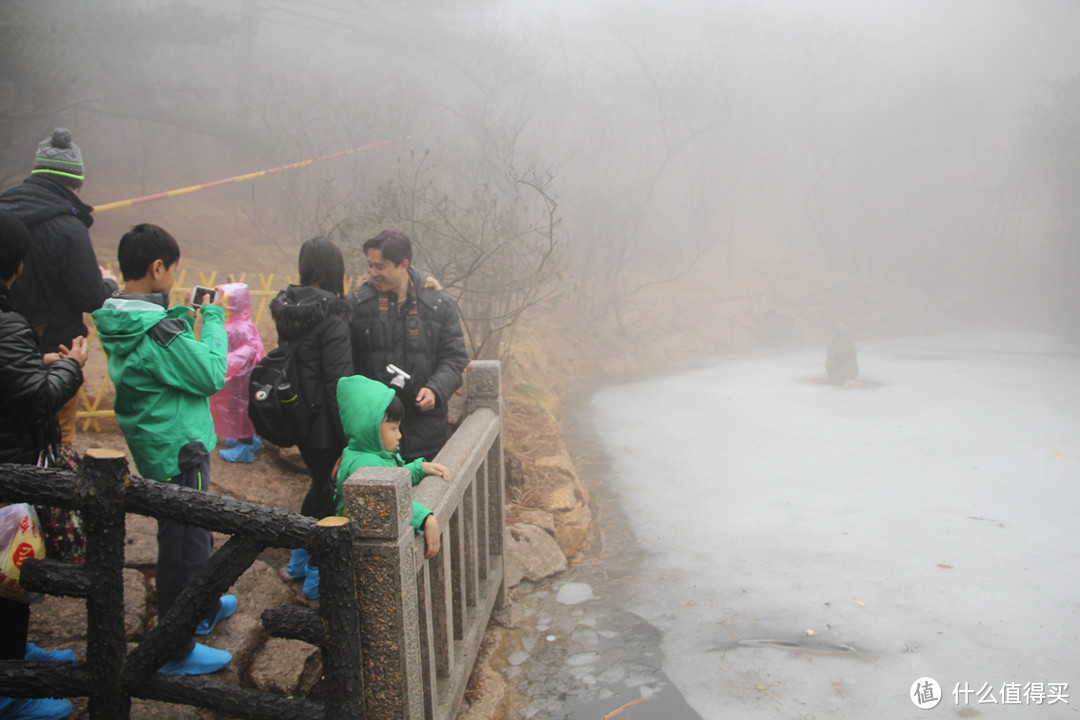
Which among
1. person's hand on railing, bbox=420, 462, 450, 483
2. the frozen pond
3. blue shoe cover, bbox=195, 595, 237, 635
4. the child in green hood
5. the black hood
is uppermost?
the black hood

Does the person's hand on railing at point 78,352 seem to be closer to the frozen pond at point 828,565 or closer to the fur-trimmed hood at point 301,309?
the fur-trimmed hood at point 301,309

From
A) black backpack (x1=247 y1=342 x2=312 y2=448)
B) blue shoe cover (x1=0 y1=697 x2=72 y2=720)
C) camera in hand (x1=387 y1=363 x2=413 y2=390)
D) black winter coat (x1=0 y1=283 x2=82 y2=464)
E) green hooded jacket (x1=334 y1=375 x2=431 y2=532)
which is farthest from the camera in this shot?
camera in hand (x1=387 y1=363 x2=413 y2=390)

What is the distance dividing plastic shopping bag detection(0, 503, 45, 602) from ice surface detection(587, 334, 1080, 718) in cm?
282

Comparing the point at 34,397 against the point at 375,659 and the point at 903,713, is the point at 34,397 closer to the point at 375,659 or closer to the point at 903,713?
the point at 375,659

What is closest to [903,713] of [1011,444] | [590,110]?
[1011,444]

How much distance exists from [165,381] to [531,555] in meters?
3.13

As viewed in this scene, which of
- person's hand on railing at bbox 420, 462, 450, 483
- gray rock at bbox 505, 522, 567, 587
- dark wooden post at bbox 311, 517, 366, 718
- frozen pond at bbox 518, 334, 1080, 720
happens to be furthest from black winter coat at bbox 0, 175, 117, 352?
gray rock at bbox 505, 522, 567, 587

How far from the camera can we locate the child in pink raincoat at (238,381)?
4168mm

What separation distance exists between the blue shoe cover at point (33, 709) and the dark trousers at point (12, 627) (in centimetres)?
15

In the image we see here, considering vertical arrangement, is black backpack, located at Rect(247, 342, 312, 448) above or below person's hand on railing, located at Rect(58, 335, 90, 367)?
below

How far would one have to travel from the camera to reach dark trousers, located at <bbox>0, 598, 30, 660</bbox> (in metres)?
2.13

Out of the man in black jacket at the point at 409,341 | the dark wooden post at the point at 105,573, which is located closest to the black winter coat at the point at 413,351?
the man in black jacket at the point at 409,341

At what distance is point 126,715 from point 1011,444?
991cm

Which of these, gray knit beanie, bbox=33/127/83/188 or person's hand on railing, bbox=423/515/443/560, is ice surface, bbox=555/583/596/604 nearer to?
person's hand on railing, bbox=423/515/443/560
